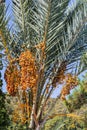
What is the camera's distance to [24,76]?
9.25 meters

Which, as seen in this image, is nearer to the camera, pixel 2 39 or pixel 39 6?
pixel 39 6

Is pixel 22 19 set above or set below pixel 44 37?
above

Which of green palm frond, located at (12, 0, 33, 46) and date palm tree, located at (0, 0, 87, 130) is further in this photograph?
green palm frond, located at (12, 0, 33, 46)

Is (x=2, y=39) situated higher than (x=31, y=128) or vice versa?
(x=2, y=39)

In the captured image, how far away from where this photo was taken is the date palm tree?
9.18 meters

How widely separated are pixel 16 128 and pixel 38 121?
0.98m

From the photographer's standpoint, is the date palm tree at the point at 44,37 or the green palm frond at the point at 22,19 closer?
the date palm tree at the point at 44,37

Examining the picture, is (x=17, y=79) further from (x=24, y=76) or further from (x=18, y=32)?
(x=18, y=32)

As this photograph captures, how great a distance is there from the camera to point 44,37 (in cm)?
907

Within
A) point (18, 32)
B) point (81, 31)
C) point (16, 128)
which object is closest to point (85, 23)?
point (81, 31)

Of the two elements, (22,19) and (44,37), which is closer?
(44,37)

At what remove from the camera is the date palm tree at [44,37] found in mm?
9180

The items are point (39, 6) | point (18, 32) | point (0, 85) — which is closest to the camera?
point (39, 6)

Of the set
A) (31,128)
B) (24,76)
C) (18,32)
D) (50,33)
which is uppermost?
(18,32)
